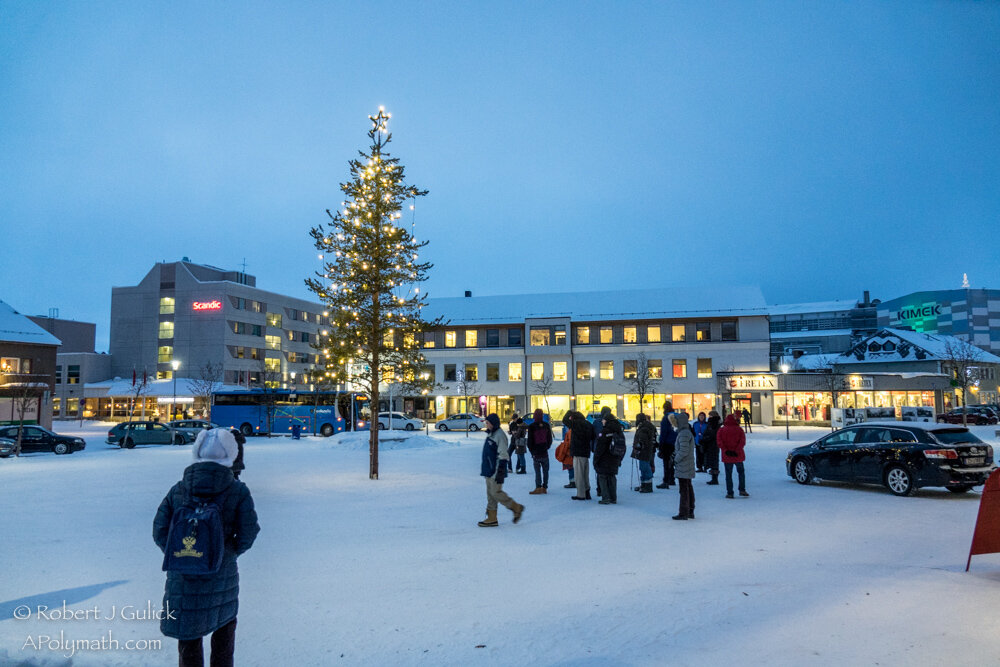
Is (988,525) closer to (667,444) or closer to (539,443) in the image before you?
(667,444)

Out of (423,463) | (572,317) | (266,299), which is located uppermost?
(266,299)

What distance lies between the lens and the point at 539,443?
1347cm

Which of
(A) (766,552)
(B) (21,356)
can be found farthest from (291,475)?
(B) (21,356)

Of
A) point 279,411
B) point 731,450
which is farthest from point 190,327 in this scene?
point 731,450

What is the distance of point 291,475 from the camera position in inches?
659

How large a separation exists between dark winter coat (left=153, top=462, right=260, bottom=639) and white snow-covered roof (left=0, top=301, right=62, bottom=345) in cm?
4366

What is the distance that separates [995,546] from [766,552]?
2.34m

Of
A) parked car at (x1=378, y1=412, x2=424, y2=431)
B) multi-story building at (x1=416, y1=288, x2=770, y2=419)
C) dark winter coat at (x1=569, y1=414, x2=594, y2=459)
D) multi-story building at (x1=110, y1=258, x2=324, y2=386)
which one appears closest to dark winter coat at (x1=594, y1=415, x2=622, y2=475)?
dark winter coat at (x1=569, y1=414, x2=594, y2=459)

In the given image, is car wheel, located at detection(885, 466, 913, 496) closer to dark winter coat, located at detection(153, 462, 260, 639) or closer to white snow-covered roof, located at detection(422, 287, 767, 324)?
dark winter coat, located at detection(153, 462, 260, 639)

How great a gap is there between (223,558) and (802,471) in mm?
14201

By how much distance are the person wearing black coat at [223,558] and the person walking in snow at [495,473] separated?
5.98 m

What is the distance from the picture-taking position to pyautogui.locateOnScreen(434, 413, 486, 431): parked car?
43.0 m

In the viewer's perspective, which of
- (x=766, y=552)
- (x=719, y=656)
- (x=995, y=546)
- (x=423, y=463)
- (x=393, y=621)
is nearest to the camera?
(x=719, y=656)

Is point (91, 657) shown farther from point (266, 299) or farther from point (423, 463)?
point (266, 299)
